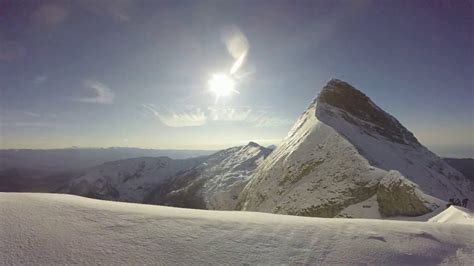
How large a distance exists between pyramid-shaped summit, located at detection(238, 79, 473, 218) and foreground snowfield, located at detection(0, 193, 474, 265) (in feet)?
38.5

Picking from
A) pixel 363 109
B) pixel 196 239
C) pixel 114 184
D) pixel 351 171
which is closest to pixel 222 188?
pixel 363 109

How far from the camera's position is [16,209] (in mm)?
4656

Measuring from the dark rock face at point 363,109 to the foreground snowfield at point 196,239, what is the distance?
95.4 ft

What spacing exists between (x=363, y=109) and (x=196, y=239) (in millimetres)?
38419

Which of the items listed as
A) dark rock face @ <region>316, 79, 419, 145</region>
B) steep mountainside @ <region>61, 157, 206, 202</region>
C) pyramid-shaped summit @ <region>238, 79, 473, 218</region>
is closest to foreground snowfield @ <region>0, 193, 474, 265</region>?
pyramid-shaped summit @ <region>238, 79, 473, 218</region>

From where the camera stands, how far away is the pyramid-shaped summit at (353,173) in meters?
16.3

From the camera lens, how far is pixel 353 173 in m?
18.8

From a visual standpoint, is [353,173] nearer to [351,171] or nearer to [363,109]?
[351,171]

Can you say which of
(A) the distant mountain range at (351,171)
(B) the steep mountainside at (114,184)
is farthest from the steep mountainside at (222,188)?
(B) the steep mountainside at (114,184)

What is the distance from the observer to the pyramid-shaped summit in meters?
16.3

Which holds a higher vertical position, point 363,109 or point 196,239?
point 363,109

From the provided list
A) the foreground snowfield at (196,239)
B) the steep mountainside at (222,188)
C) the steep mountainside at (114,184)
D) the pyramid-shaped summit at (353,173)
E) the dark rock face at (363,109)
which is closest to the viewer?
the foreground snowfield at (196,239)

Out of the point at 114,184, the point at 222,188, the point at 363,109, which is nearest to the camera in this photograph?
the point at 363,109

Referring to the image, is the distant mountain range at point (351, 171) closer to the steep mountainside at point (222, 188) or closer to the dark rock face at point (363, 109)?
the dark rock face at point (363, 109)
